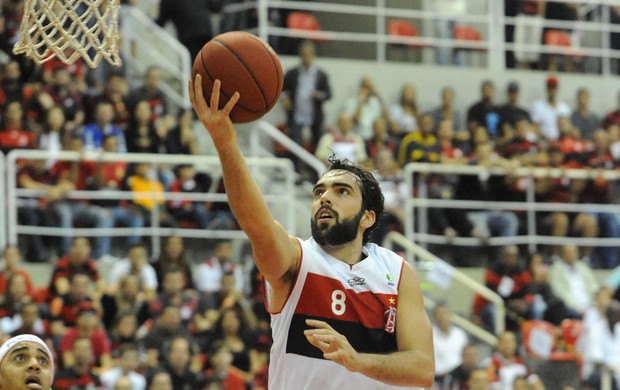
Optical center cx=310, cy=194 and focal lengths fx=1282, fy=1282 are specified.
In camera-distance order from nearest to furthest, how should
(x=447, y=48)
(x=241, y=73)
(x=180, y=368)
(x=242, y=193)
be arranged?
1. (x=242, y=193)
2. (x=241, y=73)
3. (x=180, y=368)
4. (x=447, y=48)

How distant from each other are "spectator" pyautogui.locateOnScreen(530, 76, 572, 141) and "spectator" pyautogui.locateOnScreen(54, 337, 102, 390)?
838cm

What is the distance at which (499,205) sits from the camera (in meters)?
16.1

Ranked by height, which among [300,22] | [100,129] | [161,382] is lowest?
[161,382]

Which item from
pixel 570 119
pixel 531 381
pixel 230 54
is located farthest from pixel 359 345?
pixel 570 119

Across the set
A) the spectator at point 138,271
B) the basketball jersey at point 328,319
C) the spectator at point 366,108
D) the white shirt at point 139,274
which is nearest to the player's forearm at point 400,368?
the basketball jersey at point 328,319

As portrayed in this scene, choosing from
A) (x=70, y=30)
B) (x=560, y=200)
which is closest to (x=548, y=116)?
(x=560, y=200)

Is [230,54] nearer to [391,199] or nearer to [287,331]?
[287,331]

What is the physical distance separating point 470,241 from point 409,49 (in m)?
4.72

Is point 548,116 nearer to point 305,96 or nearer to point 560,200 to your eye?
point 560,200

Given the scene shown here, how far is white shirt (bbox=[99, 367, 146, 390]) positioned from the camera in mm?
11805

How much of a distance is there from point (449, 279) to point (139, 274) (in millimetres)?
3945

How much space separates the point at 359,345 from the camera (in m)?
5.88

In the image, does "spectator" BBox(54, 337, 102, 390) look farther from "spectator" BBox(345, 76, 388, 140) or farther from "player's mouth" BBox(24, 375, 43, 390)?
"spectator" BBox(345, 76, 388, 140)

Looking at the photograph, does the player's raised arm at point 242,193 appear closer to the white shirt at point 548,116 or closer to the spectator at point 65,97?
the spectator at point 65,97
